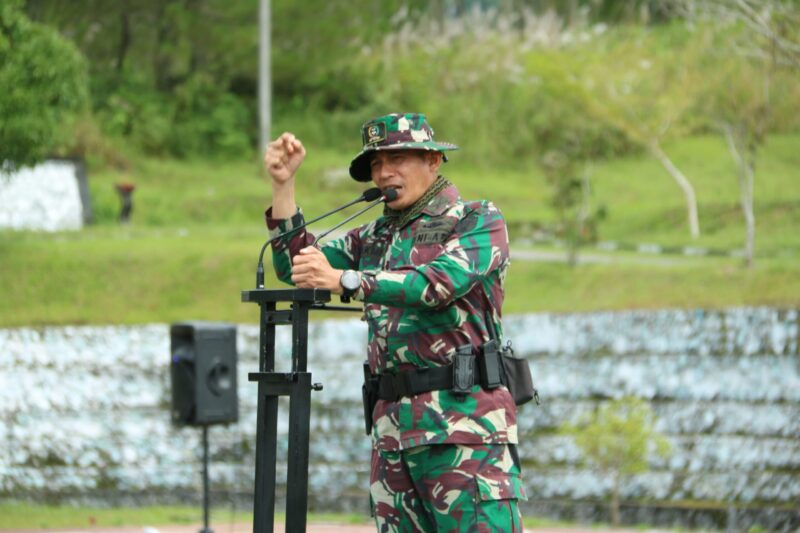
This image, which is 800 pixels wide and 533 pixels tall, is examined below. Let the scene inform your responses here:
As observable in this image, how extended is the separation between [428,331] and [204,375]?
510 cm

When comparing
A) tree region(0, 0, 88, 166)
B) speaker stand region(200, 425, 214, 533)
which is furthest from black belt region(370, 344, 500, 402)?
tree region(0, 0, 88, 166)

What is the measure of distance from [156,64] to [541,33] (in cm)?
739

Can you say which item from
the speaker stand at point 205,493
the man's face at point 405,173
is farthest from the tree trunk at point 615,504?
the man's face at point 405,173

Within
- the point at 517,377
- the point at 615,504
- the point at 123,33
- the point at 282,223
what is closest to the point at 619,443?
the point at 615,504

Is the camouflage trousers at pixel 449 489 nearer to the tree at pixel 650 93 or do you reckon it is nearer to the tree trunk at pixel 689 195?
the tree at pixel 650 93

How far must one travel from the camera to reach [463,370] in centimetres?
330

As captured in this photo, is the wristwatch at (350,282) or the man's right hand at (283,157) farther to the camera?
the man's right hand at (283,157)

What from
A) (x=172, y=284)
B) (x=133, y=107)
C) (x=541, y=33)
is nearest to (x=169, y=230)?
(x=172, y=284)

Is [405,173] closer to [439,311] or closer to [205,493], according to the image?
→ [439,311]

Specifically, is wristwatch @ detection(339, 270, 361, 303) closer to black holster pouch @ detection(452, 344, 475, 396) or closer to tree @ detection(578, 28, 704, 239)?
black holster pouch @ detection(452, 344, 475, 396)

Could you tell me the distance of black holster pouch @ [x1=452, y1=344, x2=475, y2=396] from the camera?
329cm

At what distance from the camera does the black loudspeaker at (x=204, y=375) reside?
27.0 feet

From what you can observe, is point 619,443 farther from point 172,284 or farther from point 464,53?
point 464,53

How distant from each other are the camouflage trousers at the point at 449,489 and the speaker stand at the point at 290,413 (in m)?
0.32
